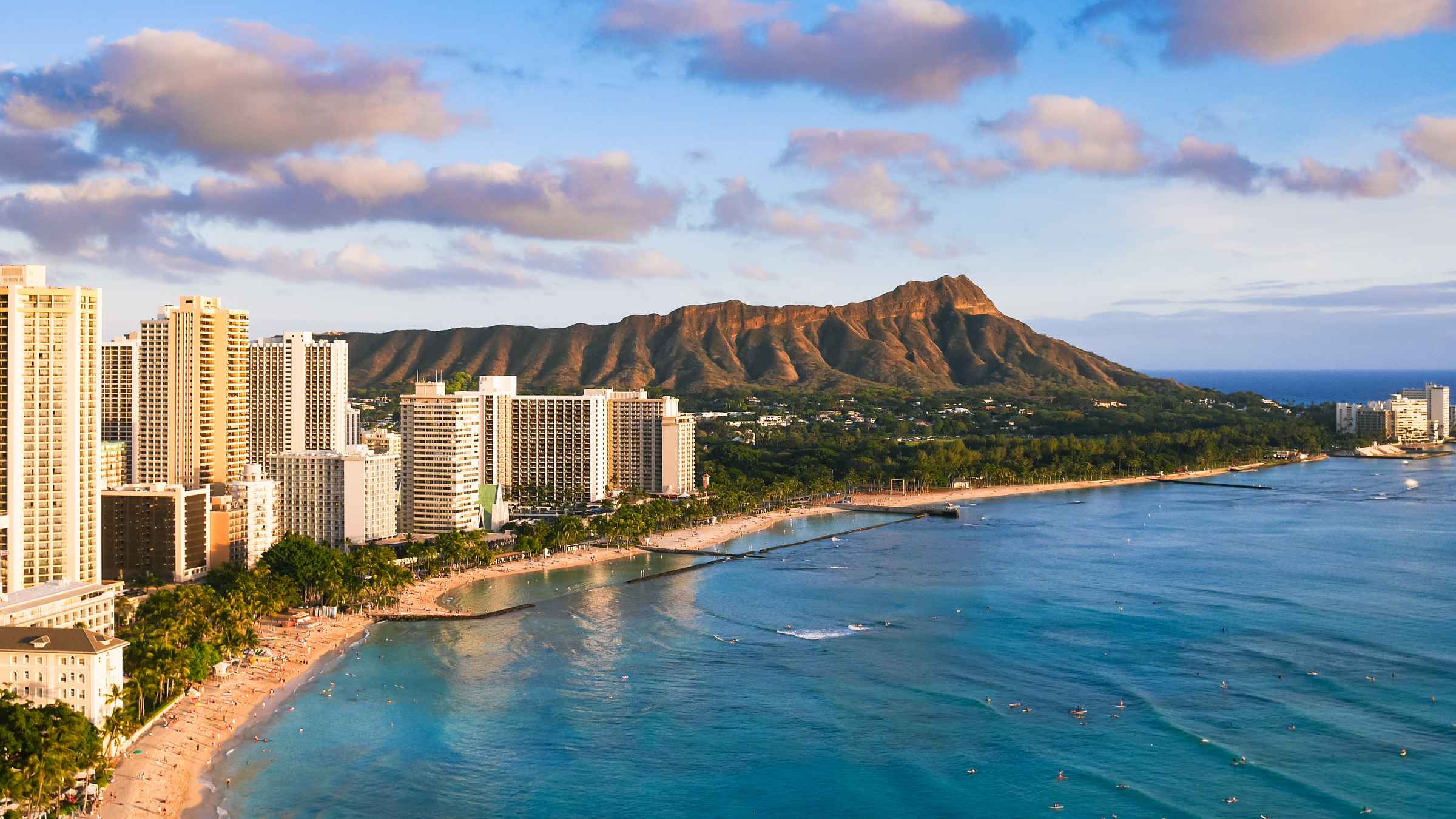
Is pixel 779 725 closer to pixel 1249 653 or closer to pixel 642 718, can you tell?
pixel 642 718

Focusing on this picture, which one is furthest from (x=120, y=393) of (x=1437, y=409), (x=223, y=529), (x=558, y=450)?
(x=1437, y=409)

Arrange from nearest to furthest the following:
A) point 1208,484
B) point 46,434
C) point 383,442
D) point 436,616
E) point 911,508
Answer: point 46,434 < point 436,616 < point 383,442 < point 911,508 < point 1208,484

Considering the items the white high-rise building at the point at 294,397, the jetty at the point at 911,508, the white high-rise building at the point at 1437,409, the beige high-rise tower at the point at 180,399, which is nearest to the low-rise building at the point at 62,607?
the beige high-rise tower at the point at 180,399

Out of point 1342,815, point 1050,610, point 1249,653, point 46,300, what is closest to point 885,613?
point 1050,610

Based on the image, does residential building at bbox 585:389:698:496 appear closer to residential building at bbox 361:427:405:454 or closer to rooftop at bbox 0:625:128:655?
residential building at bbox 361:427:405:454

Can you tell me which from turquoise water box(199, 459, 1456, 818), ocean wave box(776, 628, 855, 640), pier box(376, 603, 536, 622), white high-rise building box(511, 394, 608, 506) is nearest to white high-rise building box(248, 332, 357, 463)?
white high-rise building box(511, 394, 608, 506)

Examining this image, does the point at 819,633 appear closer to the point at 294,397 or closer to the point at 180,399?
the point at 180,399
